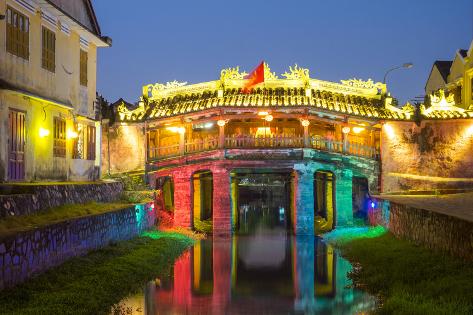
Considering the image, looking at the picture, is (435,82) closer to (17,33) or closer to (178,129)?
(178,129)

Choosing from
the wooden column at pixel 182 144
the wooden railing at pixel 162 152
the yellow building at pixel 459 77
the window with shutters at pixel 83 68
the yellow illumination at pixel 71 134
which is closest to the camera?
the yellow illumination at pixel 71 134

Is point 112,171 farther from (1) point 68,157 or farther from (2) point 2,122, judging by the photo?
(2) point 2,122

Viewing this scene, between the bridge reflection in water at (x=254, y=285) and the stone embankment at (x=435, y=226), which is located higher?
the stone embankment at (x=435, y=226)

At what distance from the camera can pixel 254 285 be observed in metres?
17.8

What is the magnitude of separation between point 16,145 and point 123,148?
53.4 feet

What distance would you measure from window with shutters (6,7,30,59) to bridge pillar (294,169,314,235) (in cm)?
1569

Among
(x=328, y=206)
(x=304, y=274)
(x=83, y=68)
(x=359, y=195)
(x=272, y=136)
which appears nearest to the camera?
(x=304, y=274)

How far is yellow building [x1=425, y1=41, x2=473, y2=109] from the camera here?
4038 cm

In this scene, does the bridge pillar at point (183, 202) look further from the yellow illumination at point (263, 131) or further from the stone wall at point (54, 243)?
the stone wall at point (54, 243)

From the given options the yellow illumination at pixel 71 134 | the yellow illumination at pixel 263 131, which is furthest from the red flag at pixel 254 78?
the yellow illumination at pixel 71 134

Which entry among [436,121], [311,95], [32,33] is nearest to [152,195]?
[311,95]

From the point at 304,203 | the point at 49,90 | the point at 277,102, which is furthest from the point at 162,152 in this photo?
the point at 49,90

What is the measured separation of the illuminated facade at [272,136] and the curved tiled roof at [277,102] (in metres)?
0.05

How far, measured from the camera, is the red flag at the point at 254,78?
34062 mm
